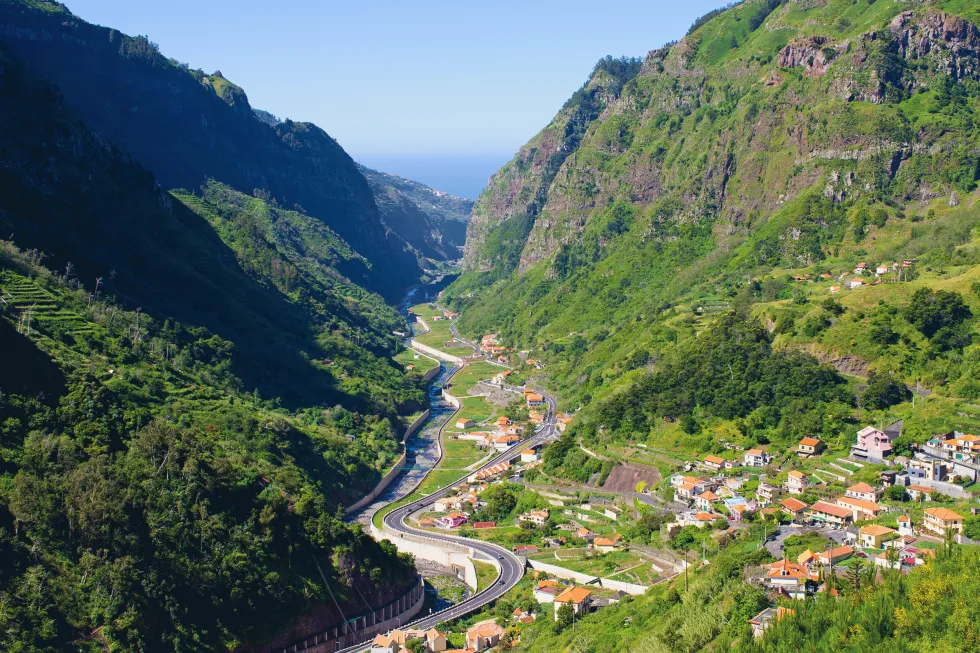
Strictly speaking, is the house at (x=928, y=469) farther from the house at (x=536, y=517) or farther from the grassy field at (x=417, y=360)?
the grassy field at (x=417, y=360)

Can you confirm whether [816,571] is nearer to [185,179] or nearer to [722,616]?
[722,616]

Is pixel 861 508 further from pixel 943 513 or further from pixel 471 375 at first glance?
pixel 471 375

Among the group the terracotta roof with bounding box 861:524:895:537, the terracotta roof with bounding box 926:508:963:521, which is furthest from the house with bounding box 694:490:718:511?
the terracotta roof with bounding box 926:508:963:521

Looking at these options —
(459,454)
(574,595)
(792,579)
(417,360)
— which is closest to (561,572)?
(574,595)

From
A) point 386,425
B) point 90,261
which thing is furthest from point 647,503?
point 90,261

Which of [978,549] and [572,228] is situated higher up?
[572,228]

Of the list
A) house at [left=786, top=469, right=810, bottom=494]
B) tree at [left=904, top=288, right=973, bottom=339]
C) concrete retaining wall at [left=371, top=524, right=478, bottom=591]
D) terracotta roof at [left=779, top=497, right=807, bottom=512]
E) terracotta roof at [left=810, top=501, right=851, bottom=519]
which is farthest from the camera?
tree at [left=904, top=288, right=973, bottom=339]

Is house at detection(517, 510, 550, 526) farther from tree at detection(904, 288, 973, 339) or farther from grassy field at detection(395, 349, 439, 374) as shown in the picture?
grassy field at detection(395, 349, 439, 374)
